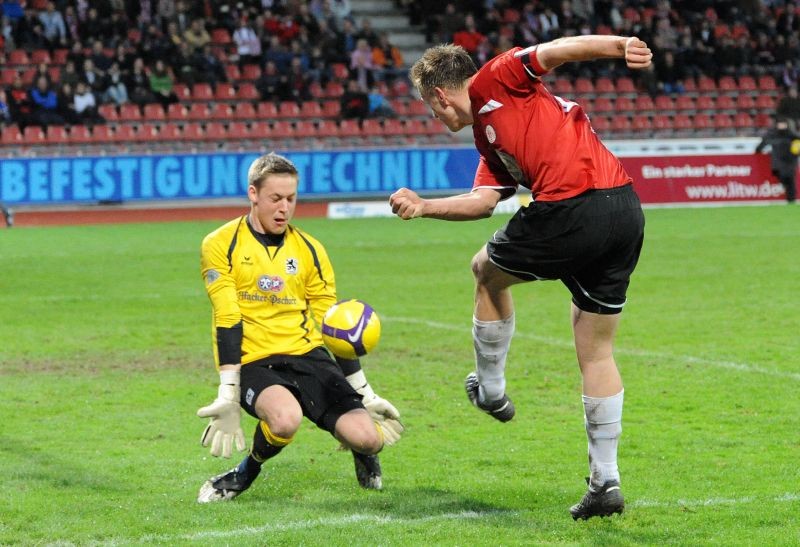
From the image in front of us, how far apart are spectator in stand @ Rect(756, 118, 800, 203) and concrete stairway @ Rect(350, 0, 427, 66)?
430 inches

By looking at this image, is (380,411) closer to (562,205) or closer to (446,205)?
(446,205)

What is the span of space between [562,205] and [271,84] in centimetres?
2548

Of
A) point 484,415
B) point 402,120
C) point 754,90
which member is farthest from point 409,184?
point 484,415

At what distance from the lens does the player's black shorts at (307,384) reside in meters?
6.07

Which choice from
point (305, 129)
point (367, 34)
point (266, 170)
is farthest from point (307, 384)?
point (367, 34)

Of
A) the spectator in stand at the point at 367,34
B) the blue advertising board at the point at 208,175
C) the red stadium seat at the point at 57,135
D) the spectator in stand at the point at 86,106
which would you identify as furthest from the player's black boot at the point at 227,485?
the spectator in stand at the point at 367,34

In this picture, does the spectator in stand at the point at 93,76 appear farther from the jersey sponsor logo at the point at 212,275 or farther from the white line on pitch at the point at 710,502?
the white line on pitch at the point at 710,502

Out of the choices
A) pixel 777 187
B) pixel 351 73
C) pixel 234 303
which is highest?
pixel 234 303

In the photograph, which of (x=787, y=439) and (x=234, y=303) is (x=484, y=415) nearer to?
(x=787, y=439)

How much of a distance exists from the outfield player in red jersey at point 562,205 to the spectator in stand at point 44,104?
22784 millimetres

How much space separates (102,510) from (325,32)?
2654 centimetres

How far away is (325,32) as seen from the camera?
103 ft

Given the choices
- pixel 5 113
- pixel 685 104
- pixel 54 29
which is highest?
pixel 54 29

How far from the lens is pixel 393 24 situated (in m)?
36.0
